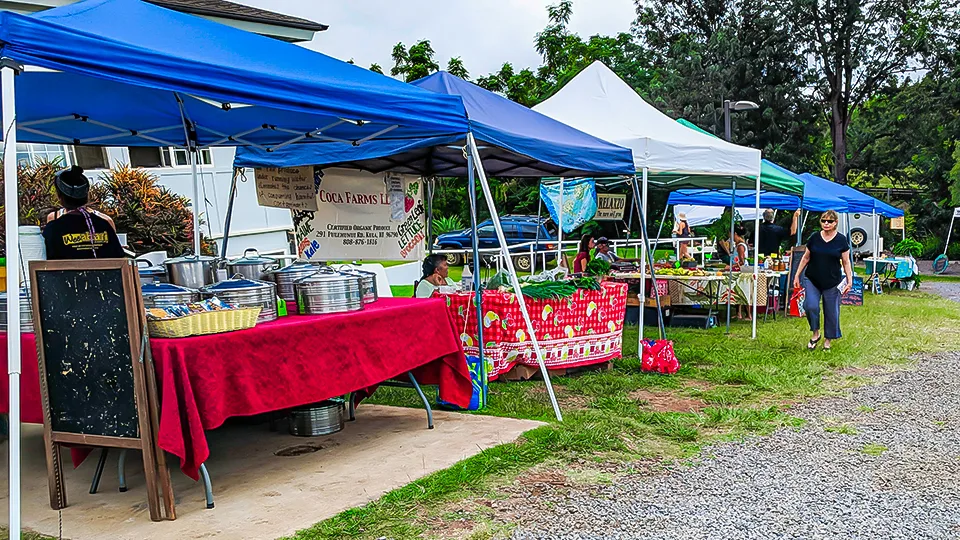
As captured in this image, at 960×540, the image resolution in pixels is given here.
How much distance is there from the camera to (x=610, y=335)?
910 cm

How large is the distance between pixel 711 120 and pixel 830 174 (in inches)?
499

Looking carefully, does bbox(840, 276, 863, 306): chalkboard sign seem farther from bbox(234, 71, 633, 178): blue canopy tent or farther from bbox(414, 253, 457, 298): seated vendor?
bbox(414, 253, 457, 298): seated vendor

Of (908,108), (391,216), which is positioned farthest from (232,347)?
(908,108)

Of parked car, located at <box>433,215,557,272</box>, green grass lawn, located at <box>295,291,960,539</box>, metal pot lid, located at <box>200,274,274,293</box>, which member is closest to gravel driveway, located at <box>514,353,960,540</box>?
green grass lawn, located at <box>295,291,960,539</box>

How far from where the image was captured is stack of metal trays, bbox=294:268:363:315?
216 inches

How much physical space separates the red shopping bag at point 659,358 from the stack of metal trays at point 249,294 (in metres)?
4.67

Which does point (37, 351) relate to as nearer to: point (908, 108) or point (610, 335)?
point (610, 335)

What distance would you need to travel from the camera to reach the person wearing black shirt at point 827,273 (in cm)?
1001

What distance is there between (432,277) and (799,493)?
168 inches

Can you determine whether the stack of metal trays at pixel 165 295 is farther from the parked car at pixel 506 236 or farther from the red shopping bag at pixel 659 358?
the parked car at pixel 506 236

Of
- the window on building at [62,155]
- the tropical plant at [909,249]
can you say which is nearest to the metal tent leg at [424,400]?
the window on building at [62,155]

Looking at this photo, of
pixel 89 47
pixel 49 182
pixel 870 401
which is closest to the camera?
pixel 89 47

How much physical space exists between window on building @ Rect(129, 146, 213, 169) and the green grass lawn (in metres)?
8.28

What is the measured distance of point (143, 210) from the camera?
45.6ft
